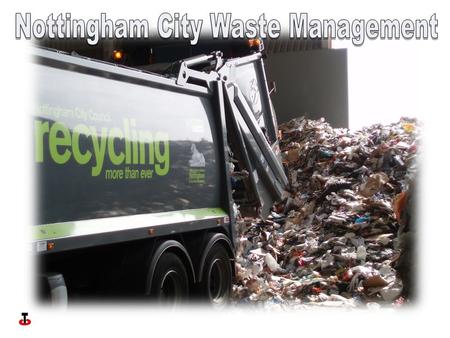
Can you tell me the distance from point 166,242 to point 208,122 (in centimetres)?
136

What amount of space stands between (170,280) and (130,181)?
0.88m

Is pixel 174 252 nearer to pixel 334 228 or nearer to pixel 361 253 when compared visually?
pixel 361 253

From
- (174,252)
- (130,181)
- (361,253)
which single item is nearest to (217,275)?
(174,252)

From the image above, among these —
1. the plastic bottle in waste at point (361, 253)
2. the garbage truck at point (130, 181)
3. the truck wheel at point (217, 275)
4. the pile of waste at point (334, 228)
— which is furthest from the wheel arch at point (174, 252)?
the plastic bottle in waste at point (361, 253)

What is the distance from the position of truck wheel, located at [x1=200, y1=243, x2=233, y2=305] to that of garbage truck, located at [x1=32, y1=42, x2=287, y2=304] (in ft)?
0.03

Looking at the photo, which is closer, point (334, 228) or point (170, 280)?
point (170, 280)

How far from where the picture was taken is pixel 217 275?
499 cm

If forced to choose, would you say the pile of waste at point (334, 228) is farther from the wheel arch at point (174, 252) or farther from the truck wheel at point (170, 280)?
the truck wheel at point (170, 280)

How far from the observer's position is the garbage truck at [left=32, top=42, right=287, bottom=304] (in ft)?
10.1

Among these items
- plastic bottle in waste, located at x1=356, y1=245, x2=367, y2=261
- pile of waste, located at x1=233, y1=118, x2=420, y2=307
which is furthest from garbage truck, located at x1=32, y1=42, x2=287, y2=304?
plastic bottle in waste, located at x1=356, y1=245, x2=367, y2=261

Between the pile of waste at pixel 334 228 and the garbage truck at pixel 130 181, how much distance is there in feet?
3.20

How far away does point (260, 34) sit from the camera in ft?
23.5

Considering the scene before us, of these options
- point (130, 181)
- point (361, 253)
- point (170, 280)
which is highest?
point (130, 181)

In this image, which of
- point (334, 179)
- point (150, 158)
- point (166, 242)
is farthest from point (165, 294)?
point (334, 179)
